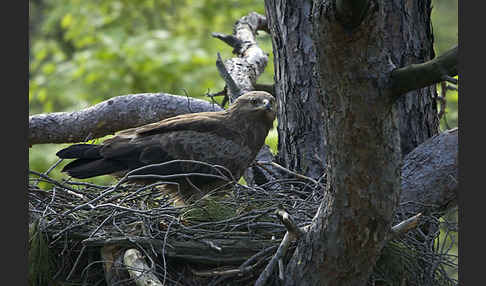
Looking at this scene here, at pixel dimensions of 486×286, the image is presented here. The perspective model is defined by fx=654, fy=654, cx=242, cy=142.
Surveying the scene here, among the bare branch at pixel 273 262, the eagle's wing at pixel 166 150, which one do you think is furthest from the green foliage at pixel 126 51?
the bare branch at pixel 273 262

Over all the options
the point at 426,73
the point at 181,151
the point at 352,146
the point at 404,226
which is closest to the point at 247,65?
the point at 181,151

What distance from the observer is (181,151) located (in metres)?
5.54

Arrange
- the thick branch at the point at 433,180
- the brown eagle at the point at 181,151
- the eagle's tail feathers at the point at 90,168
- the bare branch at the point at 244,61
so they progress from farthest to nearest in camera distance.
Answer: the bare branch at the point at 244,61 < the brown eagle at the point at 181,151 < the eagle's tail feathers at the point at 90,168 < the thick branch at the point at 433,180

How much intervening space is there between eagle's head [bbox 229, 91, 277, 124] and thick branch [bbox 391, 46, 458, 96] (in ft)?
9.62

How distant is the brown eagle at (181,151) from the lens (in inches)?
213

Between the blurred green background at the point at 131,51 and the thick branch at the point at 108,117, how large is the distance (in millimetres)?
3146

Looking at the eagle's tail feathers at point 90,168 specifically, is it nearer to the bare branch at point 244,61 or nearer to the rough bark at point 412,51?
the bare branch at point 244,61

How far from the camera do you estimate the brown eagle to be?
213 inches

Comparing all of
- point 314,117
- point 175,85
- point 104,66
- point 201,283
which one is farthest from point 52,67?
point 201,283

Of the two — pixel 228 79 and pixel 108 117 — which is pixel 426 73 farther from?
pixel 108 117

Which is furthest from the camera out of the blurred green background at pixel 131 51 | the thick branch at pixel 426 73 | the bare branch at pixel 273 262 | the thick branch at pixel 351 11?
the blurred green background at pixel 131 51

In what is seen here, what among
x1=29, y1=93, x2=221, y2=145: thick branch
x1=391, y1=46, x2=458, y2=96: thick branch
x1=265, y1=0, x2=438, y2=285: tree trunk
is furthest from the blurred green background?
x1=391, y1=46, x2=458, y2=96: thick branch

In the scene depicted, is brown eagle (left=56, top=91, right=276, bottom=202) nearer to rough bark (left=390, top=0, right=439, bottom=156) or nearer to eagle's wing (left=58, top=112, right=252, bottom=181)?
eagle's wing (left=58, top=112, right=252, bottom=181)

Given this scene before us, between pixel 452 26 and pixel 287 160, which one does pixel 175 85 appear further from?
pixel 287 160
